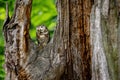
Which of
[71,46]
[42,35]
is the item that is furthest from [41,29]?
[71,46]

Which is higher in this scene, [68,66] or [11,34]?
[11,34]

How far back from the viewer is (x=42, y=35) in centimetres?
170

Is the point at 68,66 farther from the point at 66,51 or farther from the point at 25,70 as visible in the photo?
the point at 25,70

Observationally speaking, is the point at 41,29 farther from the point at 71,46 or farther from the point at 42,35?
the point at 71,46

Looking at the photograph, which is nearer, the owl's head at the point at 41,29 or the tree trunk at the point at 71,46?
the tree trunk at the point at 71,46

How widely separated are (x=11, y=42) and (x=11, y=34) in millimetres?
39

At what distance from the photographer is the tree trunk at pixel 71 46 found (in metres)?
1.57

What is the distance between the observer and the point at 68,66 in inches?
66.9

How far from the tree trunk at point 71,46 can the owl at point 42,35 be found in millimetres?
31

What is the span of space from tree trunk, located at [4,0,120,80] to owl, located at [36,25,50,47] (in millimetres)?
31

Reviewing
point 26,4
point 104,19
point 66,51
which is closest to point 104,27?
point 104,19

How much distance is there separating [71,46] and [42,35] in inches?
6.4

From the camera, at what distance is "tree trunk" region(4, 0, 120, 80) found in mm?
1567

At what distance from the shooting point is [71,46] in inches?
66.7
